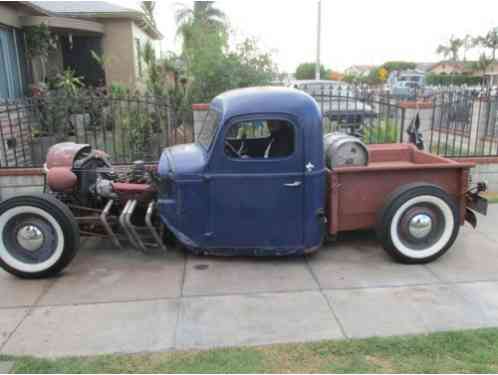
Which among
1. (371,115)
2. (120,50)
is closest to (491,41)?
(120,50)

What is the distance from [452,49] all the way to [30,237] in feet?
258

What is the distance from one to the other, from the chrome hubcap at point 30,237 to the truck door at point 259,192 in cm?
175

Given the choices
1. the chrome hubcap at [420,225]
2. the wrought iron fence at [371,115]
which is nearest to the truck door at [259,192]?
the chrome hubcap at [420,225]

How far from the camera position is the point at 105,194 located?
4984 mm

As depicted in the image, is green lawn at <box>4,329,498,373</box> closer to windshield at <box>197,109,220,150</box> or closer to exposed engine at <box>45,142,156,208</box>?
exposed engine at <box>45,142,156,208</box>

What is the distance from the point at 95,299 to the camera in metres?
4.08

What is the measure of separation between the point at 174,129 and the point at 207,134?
2.90 metres

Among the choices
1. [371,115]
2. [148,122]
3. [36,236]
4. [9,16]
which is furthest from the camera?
[9,16]

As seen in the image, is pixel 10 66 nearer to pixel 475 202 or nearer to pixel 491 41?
pixel 475 202

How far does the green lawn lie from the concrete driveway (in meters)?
0.14

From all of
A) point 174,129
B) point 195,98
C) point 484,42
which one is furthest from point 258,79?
point 484,42

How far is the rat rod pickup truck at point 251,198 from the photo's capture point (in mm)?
4480

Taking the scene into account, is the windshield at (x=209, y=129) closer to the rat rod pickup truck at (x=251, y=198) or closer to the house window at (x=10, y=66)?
the rat rod pickup truck at (x=251, y=198)

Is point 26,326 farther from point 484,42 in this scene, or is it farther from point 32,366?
point 484,42
